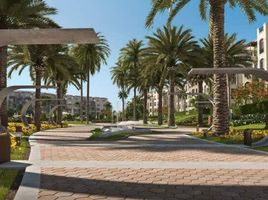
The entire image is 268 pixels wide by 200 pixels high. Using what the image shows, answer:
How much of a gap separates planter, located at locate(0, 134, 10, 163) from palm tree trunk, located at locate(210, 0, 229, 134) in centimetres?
1423

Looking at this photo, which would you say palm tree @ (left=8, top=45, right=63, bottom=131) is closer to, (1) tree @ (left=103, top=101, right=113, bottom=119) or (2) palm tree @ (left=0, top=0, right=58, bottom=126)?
(2) palm tree @ (left=0, top=0, right=58, bottom=126)

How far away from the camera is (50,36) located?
349 inches

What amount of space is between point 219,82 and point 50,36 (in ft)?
51.2

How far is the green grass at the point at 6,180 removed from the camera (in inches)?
287

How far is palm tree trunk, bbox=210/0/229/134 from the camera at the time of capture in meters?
23.1

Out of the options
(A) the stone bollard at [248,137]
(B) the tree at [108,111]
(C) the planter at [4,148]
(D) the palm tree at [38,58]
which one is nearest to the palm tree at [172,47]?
(D) the palm tree at [38,58]

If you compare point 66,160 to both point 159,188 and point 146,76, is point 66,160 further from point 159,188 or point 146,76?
point 146,76

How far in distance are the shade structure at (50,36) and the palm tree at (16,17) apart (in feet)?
54.1

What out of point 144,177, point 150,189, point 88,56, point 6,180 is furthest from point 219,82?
point 88,56

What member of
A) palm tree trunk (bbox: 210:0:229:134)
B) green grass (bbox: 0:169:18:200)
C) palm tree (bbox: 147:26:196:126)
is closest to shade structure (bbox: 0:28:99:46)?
green grass (bbox: 0:169:18:200)

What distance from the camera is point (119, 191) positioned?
7512 millimetres

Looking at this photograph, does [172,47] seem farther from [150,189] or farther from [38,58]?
[150,189]

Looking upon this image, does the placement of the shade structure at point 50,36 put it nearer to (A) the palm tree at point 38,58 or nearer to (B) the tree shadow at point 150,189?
(B) the tree shadow at point 150,189

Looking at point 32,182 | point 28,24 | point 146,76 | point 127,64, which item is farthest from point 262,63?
point 32,182
